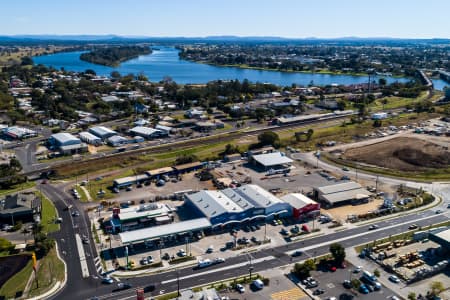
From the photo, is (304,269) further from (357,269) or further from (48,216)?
(48,216)

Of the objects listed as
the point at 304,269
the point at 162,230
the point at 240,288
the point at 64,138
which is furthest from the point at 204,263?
the point at 64,138

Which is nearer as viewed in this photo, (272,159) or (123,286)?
(123,286)

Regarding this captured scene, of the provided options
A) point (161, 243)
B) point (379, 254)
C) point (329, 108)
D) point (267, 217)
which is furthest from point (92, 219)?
point (329, 108)

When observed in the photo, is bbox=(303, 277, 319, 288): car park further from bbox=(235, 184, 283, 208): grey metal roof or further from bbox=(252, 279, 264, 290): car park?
bbox=(235, 184, 283, 208): grey metal roof

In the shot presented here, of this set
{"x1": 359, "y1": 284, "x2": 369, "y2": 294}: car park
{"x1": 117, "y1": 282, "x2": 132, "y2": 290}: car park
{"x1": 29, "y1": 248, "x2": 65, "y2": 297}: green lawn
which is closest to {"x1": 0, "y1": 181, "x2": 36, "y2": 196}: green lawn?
{"x1": 29, "y1": 248, "x2": 65, "y2": 297}: green lawn

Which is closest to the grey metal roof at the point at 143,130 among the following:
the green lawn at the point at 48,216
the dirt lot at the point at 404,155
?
the green lawn at the point at 48,216
